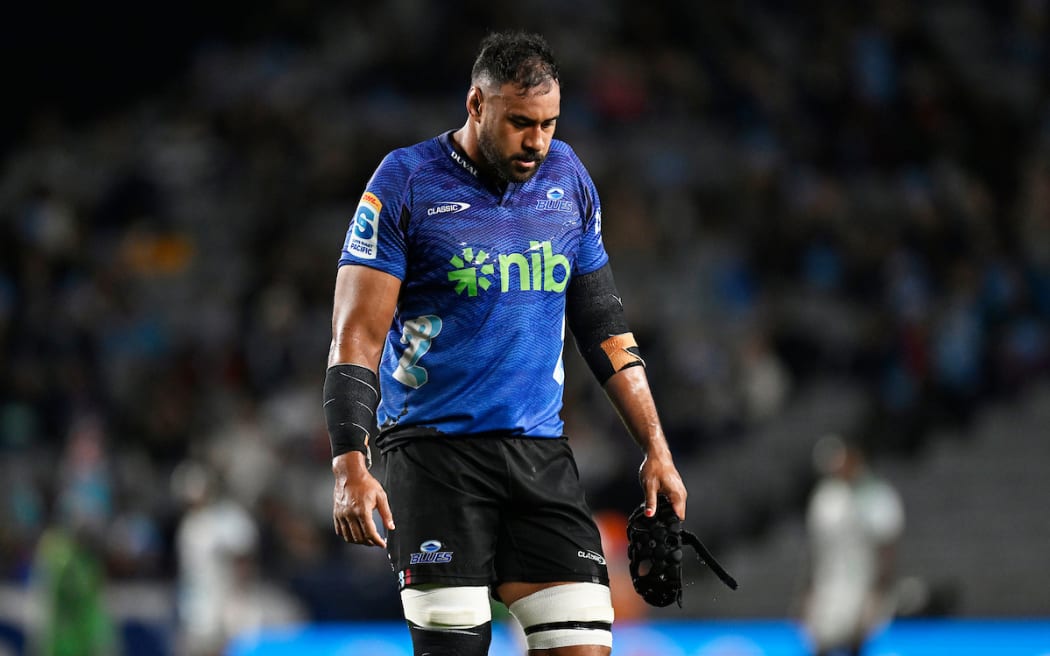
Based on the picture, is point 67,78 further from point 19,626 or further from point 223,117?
point 19,626

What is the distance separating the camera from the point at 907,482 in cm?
1452

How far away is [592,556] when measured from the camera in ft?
15.3

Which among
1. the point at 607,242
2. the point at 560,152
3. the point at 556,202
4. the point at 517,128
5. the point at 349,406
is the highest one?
the point at 607,242

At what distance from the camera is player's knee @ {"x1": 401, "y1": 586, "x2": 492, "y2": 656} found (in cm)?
448

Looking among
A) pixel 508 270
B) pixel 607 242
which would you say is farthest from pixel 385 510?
pixel 607 242

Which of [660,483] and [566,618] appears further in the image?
[660,483]

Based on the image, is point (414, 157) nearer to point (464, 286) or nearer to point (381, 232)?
point (381, 232)

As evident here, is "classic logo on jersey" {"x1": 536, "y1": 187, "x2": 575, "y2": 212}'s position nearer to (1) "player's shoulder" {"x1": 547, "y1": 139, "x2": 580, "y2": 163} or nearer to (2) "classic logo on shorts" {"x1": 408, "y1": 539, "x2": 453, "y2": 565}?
(1) "player's shoulder" {"x1": 547, "y1": 139, "x2": 580, "y2": 163}

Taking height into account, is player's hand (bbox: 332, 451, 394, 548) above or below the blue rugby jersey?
below

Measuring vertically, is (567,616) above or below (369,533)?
below

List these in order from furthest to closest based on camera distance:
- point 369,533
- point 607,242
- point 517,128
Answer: point 607,242 < point 517,128 < point 369,533

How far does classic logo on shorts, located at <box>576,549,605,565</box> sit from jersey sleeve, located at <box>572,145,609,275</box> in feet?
2.91

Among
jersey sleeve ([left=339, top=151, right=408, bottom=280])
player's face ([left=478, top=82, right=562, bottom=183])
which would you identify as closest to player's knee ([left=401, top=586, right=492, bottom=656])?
jersey sleeve ([left=339, top=151, right=408, bottom=280])

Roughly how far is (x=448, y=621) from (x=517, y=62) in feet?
5.43
